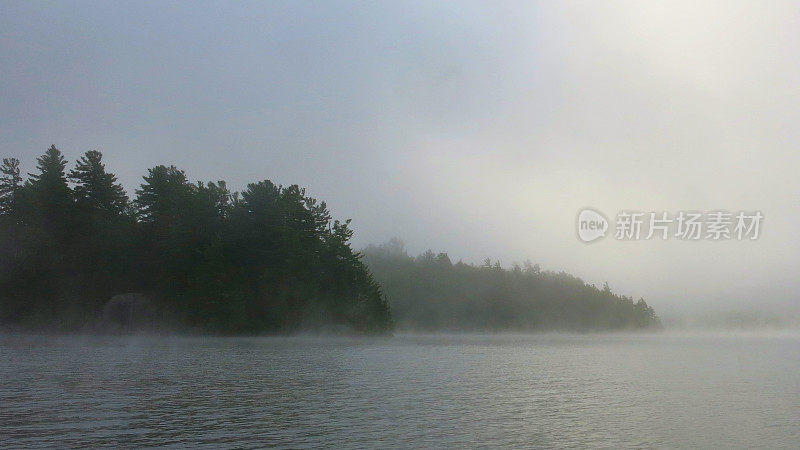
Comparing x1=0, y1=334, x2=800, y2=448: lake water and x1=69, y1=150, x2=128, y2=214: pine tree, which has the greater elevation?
x1=69, y1=150, x2=128, y2=214: pine tree

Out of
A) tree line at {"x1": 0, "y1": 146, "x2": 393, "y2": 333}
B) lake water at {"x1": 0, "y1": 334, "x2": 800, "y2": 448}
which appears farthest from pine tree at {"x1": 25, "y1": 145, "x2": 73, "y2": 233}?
lake water at {"x1": 0, "y1": 334, "x2": 800, "y2": 448}

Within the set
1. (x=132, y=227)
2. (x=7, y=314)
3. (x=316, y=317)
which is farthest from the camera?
(x=316, y=317)

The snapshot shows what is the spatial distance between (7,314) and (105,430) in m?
115

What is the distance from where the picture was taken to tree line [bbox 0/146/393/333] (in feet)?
404

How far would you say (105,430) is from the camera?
2483 centimetres

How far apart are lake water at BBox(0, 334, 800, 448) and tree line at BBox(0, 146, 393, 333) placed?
71.2 m

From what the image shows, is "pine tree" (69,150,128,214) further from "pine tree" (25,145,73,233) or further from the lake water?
the lake water

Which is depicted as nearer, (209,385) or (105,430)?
(105,430)

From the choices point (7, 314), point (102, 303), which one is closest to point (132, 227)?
point (102, 303)

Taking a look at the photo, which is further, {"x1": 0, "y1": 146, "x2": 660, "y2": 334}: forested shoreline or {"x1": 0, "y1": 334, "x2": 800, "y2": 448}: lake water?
{"x1": 0, "y1": 146, "x2": 660, "y2": 334}: forested shoreline

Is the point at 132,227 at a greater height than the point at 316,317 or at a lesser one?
greater

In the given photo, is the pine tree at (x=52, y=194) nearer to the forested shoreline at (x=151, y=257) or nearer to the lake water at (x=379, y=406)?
the forested shoreline at (x=151, y=257)

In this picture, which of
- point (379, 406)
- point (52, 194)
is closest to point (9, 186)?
point (52, 194)

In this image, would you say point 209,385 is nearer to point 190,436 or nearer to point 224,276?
point 190,436
